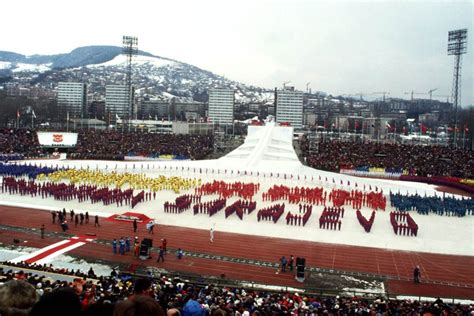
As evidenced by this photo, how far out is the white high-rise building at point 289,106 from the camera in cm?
12975

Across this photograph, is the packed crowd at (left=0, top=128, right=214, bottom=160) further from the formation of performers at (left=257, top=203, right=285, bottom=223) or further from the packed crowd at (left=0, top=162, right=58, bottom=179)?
the formation of performers at (left=257, top=203, right=285, bottom=223)

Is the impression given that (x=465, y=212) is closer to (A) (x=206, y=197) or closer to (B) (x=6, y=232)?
(A) (x=206, y=197)

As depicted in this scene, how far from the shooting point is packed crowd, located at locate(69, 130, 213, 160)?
5303 centimetres

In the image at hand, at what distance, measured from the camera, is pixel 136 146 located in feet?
187

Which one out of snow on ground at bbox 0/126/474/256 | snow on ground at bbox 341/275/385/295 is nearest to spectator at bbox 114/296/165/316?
snow on ground at bbox 341/275/385/295

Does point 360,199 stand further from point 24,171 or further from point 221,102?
point 221,102

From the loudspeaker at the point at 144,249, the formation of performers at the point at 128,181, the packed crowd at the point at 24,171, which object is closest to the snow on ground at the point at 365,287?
the loudspeaker at the point at 144,249

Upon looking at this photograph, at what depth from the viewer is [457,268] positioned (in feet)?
Result: 57.2

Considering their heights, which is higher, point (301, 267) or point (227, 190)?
point (227, 190)

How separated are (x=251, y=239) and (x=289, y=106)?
113m

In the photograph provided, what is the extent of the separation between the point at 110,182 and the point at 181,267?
1680 cm

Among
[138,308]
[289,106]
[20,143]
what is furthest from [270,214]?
[289,106]

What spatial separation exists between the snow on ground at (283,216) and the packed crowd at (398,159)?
10.2 meters

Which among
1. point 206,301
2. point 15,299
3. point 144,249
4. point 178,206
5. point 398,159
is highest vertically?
point 15,299
